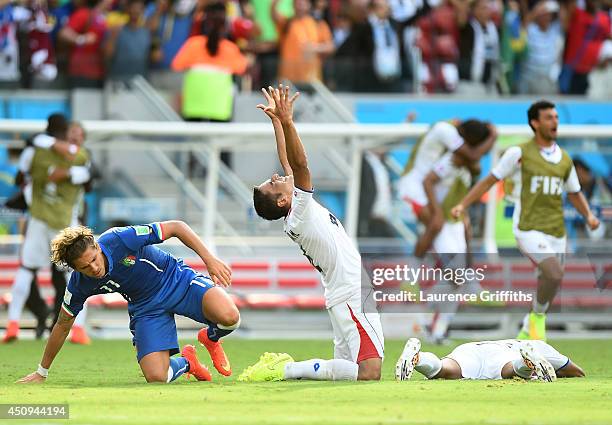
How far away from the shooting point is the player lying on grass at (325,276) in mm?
10867

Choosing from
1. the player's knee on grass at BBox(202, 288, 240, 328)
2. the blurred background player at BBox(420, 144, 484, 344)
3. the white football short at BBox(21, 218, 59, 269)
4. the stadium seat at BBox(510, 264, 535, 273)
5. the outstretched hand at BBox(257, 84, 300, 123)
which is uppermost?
the outstretched hand at BBox(257, 84, 300, 123)

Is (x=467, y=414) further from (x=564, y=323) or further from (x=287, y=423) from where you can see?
(x=564, y=323)

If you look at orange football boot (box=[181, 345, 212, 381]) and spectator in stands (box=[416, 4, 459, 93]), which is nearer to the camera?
orange football boot (box=[181, 345, 212, 381])

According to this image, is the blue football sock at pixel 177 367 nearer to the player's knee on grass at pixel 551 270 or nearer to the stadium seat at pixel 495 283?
the player's knee on grass at pixel 551 270

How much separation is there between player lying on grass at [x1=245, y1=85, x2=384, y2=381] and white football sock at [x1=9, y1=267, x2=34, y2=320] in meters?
6.48

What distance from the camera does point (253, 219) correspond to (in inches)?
763

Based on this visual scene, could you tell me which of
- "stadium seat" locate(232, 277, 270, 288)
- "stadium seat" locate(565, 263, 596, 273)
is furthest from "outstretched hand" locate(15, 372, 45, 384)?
"stadium seat" locate(565, 263, 596, 273)

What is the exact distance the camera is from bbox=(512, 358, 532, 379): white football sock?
35.9 ft

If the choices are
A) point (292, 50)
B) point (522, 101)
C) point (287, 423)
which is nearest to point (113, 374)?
point (287, 423)

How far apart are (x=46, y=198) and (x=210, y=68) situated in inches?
156

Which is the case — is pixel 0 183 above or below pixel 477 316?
above

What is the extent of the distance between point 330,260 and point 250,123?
9568 mm

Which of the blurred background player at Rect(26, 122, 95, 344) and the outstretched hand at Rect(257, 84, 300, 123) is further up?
the outstretched hand at Rect(257, 84, 300, 123)

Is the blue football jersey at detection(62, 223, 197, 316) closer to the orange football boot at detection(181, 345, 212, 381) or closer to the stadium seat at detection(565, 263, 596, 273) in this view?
the orange football boot at detection(181, 345, 212, 381)
